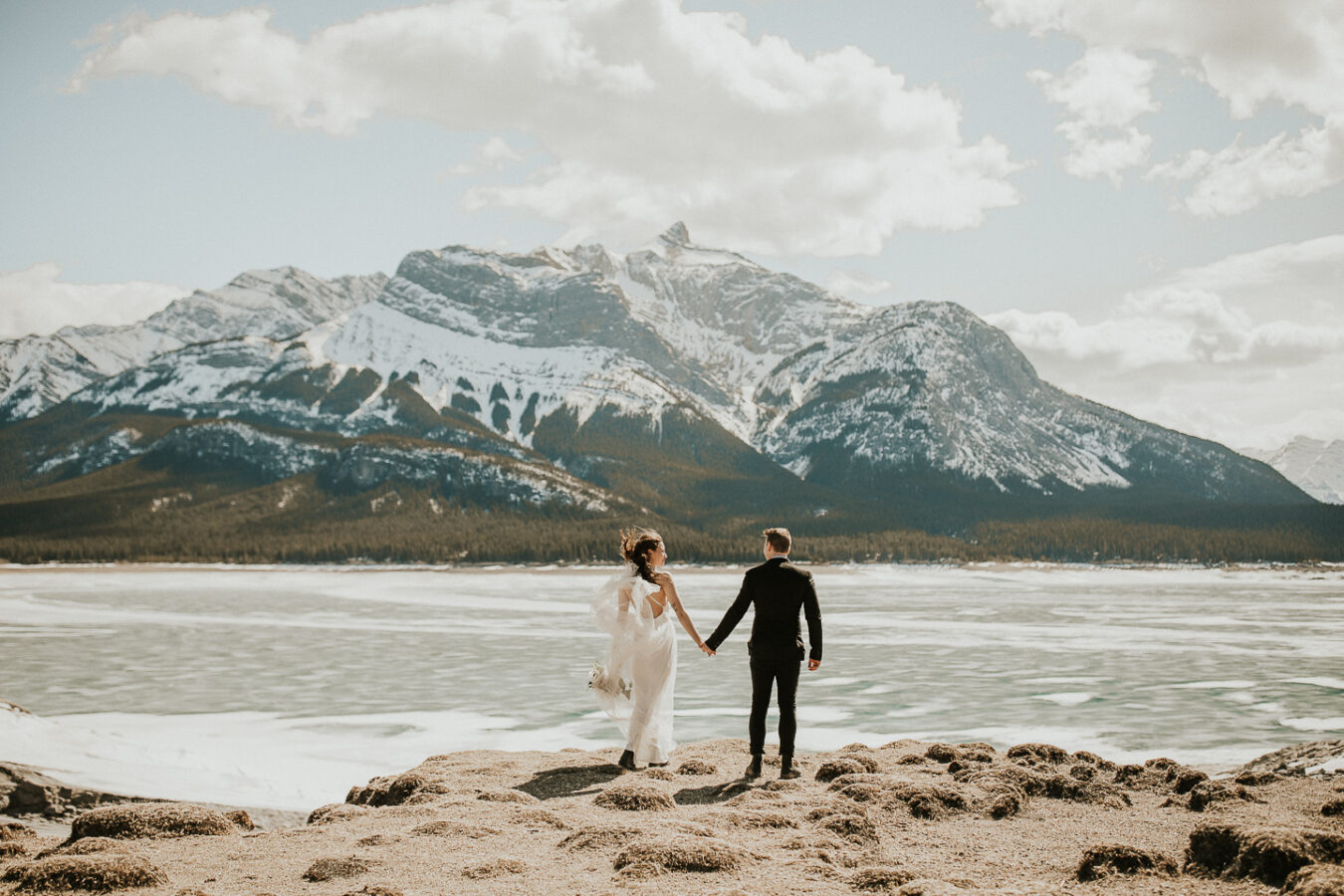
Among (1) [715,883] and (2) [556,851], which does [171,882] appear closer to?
(2) [556,851]

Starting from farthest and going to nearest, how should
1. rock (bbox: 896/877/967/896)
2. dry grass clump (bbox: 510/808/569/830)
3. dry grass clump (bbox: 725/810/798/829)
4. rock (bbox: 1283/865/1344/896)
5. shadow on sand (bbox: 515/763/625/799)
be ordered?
shadow on sand (bbox: 515/763/625/799)
dry grass clump (bbox: 510/808/569/830)
dry grass clump (bbox: 725/810/798/829)
rock (bbox: 896/877/967/896)
rock (bbox: 1283/865/1344/896)

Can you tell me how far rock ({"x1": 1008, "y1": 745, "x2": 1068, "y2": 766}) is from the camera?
14.1 meters

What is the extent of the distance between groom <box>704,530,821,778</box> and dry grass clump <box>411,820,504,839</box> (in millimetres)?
3909

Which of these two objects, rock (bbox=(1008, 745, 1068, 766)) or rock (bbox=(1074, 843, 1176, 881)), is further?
rock (bbox=(1008, 745, 1068, 766))

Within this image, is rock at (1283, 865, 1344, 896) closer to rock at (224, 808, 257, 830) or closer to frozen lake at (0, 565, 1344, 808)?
frozen lake at (0, 565, 1344, 808)

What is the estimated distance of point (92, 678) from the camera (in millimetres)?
27406

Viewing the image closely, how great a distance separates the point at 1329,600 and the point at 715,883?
80413 mm

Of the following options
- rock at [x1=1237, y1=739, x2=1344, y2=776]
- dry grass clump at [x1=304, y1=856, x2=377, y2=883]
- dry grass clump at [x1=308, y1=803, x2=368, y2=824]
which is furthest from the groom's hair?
rock at [x1=1237, y1=739, x2=1344, y2=776]

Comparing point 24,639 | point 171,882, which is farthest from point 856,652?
point 24,639

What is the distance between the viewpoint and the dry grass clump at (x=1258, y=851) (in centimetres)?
761

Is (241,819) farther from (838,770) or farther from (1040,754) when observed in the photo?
(1040,754)

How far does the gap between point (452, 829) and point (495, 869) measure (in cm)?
170

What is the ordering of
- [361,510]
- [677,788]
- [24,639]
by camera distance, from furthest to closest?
[361,510] < [24,639] < [677,788]

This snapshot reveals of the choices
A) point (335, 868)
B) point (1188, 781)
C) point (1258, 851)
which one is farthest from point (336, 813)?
point (1188, 781)
